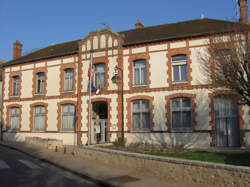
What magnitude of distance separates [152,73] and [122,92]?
2426 millimetres

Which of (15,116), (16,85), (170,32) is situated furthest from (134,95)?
(16,85)

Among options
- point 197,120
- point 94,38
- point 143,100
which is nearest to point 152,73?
point 143,100

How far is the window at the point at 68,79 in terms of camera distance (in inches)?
779

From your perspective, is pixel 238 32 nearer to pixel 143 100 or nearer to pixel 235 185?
pixel 235 185

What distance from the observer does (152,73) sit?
16844 millimetres

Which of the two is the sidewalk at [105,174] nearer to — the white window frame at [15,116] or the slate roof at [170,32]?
→ the slate roof at [170,32]

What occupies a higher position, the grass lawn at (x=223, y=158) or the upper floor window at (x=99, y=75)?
the upper floor window at (x=99, y=75)

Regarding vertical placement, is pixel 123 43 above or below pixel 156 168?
above

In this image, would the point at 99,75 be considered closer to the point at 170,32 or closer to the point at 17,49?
the point at 170,32

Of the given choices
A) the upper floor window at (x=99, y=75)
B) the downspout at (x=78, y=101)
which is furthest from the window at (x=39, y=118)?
the upper floor window at (x=99, y=75)

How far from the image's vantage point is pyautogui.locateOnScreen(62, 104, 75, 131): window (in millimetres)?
19312

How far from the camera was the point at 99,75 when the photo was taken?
1880cm

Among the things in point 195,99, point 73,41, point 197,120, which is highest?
point 73,41

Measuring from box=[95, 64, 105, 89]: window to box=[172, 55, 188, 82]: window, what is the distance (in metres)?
5.15
